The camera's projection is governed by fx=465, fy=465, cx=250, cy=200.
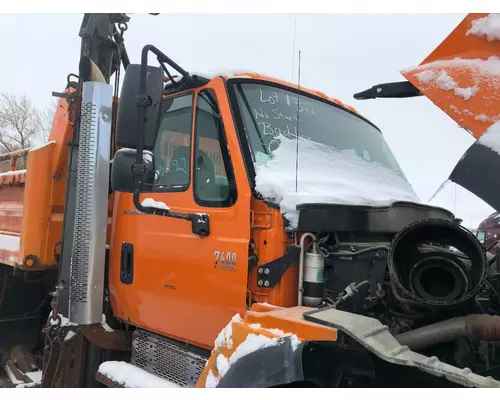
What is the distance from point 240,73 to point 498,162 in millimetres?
1647

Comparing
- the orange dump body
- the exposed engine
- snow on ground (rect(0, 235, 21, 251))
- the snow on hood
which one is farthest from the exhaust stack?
the exposed engine

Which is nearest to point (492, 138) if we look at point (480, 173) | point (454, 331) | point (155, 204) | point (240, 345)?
point (480, 173)

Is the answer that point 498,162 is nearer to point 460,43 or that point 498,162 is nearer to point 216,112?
point 460,43

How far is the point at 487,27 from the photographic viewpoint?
5.81 feet

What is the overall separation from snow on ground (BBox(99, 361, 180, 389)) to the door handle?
529 millimetres

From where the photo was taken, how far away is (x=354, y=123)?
10.9ft

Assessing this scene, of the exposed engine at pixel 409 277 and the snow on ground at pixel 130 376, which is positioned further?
the snow on ground at pixel 130 376

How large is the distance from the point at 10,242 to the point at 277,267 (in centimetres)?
247

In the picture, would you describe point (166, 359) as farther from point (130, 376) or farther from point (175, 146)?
point (175, 146)

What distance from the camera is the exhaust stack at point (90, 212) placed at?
10.0ft

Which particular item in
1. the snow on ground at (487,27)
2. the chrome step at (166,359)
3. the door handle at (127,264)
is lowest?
the chrome step at (166,359)

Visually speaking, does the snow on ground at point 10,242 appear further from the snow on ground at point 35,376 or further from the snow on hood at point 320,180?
the snow on hood at point 320,180

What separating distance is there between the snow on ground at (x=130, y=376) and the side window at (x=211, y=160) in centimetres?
105

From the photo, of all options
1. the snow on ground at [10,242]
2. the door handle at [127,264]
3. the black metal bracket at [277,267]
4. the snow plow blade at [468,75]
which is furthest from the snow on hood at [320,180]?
the snow on ground at [10,242]
